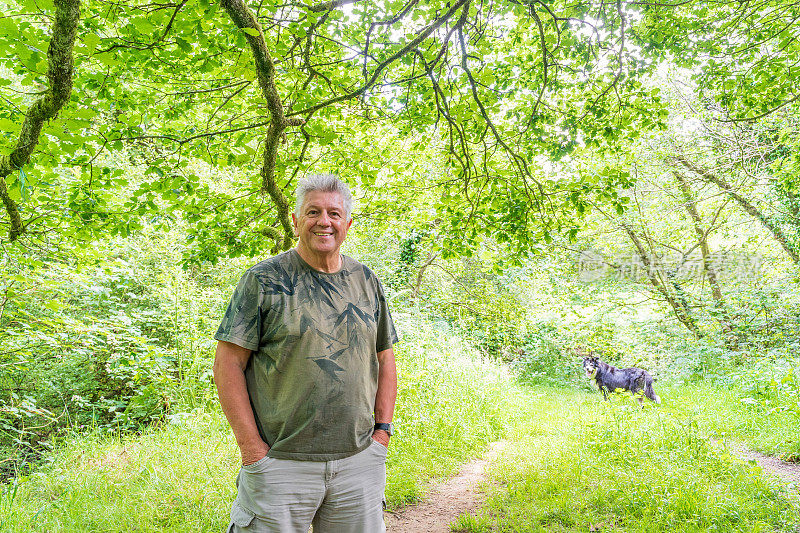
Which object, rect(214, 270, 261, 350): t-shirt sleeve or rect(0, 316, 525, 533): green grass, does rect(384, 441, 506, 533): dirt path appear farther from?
rect(214, 270, 261, 350): t-shirt sleeve

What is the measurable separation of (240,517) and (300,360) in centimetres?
63

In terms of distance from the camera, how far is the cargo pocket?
188cm

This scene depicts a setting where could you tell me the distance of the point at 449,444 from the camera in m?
5.72

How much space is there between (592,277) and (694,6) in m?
11.1

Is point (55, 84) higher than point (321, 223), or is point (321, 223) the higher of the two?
point (55, 84)

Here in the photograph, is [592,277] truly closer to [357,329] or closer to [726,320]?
[726,320]

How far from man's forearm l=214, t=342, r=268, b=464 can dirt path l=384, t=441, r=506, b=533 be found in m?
2.33

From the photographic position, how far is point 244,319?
1914 millimetres

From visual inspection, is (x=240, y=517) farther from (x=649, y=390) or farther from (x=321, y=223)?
(x=649, y=390)

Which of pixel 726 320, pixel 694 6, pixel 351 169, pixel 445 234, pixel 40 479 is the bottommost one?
pixel 40 479

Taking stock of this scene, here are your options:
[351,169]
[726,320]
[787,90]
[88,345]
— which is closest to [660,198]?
[726,320]

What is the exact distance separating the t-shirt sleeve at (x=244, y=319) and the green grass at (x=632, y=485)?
8.83 ft

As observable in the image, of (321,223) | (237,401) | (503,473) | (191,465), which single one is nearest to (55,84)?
(321,223)

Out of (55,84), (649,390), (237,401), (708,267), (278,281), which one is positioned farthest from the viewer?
(708,267)
